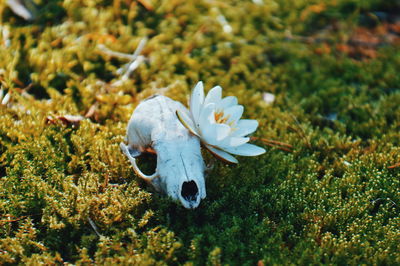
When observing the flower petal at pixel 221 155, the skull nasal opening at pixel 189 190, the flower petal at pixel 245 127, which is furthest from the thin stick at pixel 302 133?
the skull nasal opening at pixel 189 190

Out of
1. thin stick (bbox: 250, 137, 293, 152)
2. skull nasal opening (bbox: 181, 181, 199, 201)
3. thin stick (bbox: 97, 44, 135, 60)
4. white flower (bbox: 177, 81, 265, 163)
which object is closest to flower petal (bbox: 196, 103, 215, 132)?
white flower (bbox: 177, 81, 265, 163)

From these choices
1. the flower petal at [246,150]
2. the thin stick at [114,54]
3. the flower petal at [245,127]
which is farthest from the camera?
the thin stick at [114,54]

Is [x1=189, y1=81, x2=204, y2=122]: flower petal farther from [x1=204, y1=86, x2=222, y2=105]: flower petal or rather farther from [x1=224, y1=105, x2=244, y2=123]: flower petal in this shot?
[x1=224, y1=105, x2=244, y2=123]: flower petal

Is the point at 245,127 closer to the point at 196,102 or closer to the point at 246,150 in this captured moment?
the point at 246,150

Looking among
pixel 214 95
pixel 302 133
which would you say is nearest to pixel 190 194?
pixel 214 95

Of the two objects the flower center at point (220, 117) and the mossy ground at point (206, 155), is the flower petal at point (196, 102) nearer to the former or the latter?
the flower center at point (220, 117)

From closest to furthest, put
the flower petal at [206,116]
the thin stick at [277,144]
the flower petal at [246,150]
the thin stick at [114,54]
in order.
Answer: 1. the flower petal at [206,116]
2. the flower petal at [246,150]
3. the thin stick at [277,144]
4. the thin stick at [114,54]

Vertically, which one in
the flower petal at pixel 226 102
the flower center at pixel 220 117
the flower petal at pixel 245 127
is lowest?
the flower petal at pixel 245 127

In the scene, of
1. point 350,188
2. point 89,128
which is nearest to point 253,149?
point 350,188
